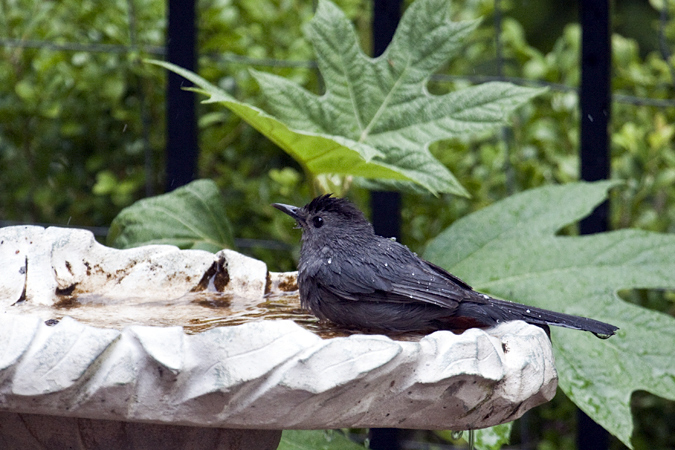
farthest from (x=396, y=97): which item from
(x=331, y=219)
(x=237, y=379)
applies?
(x=237, y=379)

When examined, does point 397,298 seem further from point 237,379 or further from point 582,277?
point 582,277

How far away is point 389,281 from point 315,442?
0.62m

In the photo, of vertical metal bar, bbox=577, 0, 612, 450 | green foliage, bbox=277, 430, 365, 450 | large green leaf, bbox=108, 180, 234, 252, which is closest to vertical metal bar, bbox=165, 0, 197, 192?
large green leaf, bbox=108, 180, 234, 252

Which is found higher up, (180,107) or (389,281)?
(180,107)

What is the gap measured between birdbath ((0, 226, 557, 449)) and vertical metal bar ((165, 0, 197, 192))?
1037mm

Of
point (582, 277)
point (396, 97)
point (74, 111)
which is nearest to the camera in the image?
point (582, 277)

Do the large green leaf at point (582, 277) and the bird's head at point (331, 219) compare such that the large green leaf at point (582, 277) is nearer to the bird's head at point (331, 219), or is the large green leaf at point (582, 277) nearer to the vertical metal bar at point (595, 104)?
the vertical metal bar at point (595, 104)

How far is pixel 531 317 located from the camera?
1.45 meters

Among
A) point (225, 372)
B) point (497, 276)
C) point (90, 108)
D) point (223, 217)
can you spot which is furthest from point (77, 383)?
point (90, 108)

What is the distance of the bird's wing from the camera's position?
1.41 metres

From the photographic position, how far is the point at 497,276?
202 cm

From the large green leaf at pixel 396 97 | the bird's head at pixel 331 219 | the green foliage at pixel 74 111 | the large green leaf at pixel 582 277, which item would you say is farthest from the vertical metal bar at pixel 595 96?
the green foliage at pixel 74 111

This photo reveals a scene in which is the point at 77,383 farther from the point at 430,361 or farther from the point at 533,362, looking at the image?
the point at 533,362

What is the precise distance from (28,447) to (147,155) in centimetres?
167
